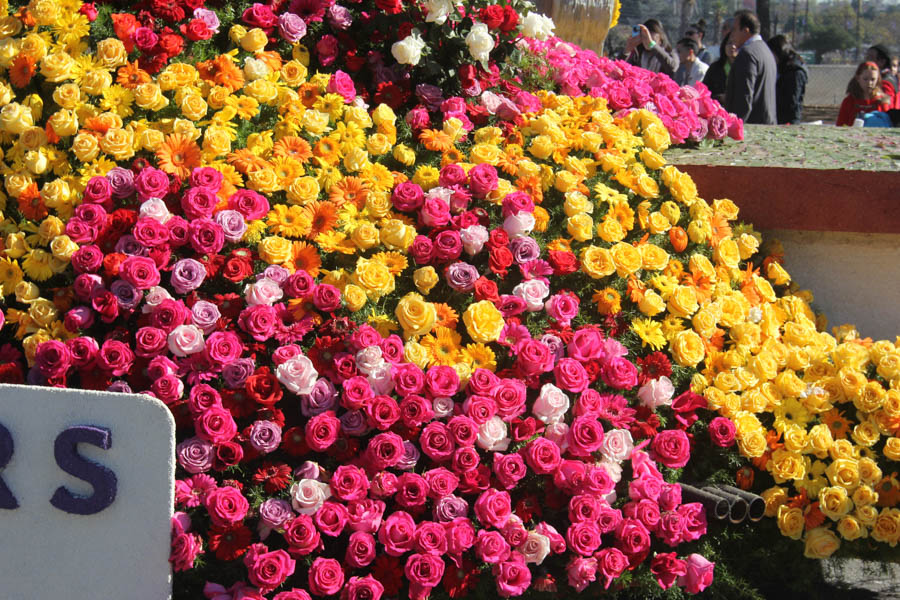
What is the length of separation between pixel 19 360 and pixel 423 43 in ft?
5.51

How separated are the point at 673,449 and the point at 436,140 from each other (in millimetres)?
1295

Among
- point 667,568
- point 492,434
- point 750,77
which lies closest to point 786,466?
point 667,568

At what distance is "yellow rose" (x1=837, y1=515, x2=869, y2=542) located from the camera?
8.18 feet

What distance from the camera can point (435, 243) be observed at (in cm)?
268

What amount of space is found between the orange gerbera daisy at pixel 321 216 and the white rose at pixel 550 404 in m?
0.81

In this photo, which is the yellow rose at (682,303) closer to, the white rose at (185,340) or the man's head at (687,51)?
the white rose at (185,340)

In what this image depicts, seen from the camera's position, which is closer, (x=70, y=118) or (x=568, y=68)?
(x=70, y=118)

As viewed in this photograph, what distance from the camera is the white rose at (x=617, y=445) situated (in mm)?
2449

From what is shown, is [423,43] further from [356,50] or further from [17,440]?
[17,440]

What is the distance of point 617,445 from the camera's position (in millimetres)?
2453

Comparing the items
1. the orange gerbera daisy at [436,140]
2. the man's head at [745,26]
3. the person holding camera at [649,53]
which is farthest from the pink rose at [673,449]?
the person holding camera at [649,53]

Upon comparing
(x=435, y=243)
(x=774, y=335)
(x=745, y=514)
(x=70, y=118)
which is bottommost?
(x=745, y=514)

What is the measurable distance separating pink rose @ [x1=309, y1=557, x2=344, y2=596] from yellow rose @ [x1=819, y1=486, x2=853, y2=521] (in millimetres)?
1375

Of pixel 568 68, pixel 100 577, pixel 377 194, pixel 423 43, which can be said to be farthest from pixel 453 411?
pixel 568 68
